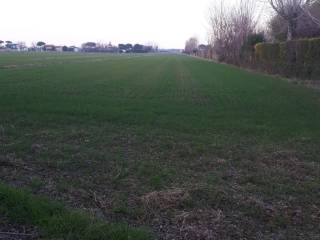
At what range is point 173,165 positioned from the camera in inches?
349

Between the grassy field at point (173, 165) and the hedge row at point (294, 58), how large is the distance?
16.2 metres

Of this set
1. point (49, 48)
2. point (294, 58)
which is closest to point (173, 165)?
point (294, 58)

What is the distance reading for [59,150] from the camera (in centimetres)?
965

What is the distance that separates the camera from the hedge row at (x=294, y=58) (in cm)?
3206

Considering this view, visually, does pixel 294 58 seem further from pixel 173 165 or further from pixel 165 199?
pixel 165 199

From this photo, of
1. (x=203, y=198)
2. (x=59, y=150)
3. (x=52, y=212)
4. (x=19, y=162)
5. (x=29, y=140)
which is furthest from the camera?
(x=29, y=140)

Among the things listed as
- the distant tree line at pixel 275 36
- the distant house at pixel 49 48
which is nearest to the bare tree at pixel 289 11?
the distant tree line at pixel 275 36

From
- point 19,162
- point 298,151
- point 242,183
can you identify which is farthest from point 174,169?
point 298,151

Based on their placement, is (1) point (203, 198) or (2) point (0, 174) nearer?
(1) point (203, 198)

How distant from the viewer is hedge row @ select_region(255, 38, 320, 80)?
32.1 metres

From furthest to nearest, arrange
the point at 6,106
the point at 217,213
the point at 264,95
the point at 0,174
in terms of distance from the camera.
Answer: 1. the point at 264,95
2. the point at 6,106
3. the point at 0,174
4. the point at 217,213

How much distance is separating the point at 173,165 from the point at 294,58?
96.6 feet

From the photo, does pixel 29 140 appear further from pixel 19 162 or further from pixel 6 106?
pixel 6 106

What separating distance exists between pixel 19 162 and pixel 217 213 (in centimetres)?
397
